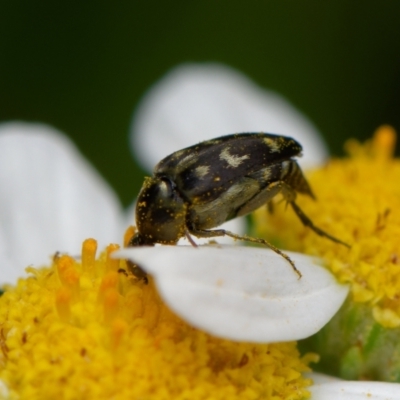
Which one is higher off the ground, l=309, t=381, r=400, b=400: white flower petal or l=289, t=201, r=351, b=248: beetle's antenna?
l=289, t=201, r=351, b=248: beetle's antenna

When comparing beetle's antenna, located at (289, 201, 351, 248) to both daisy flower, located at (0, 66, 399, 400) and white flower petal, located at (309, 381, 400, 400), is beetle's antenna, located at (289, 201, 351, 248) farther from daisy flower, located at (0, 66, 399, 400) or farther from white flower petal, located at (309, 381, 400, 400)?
white flower petal, located at (309, 381, 400, 400)

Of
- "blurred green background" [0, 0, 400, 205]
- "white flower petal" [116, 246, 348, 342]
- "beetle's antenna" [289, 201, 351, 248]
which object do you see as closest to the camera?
"white flower petal" [116, 246, 348, 342]

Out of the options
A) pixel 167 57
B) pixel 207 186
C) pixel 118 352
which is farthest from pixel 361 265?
pixel 167 57

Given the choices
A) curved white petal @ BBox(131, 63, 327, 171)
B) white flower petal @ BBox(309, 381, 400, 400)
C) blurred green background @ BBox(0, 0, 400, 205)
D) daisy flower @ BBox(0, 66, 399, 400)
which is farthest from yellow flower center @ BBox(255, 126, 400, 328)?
blurred green background @ BBox(0, 0, 400, 205)

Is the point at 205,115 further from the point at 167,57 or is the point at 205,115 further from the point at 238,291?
the point at 238,291

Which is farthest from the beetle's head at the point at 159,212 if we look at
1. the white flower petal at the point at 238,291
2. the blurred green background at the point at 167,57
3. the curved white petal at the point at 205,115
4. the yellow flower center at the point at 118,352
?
the blurred green background at the point at 167,57

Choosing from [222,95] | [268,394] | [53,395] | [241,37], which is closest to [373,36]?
[241,37]
